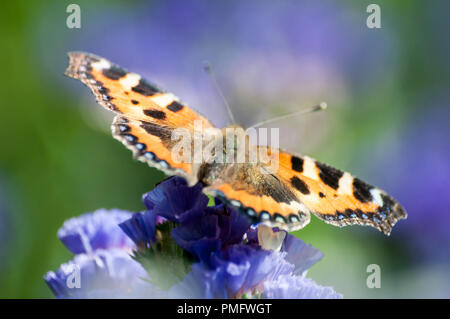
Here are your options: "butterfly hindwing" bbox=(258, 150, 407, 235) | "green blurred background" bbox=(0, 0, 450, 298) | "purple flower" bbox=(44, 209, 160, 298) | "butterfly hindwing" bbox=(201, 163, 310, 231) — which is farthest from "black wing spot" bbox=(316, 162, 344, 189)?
"green blurred background" bbox=(0, 0, 450, 298)

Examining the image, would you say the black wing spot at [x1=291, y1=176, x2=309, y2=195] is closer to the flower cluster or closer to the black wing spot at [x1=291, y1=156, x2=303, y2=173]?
the black wing spot at [x1=291, y1=156, x2=303, y2=173]

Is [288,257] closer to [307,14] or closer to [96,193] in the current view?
[96,193]

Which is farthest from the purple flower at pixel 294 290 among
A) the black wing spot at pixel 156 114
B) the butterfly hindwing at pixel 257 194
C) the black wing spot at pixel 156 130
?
the black wing spot at pixel 156 114

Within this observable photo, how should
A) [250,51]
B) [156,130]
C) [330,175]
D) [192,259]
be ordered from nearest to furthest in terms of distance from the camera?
→ [192,259]
[330,175]
[156,130]
[250,51]

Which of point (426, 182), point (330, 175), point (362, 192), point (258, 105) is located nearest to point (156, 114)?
point (330, 175)

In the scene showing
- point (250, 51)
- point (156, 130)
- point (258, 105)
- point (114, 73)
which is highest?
point (250, 51)

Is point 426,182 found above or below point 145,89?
below

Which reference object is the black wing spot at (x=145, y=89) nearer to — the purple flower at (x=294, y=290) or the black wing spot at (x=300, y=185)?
the black wing spot at (x=300, y=185)

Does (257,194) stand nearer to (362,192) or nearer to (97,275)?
(362,192)
